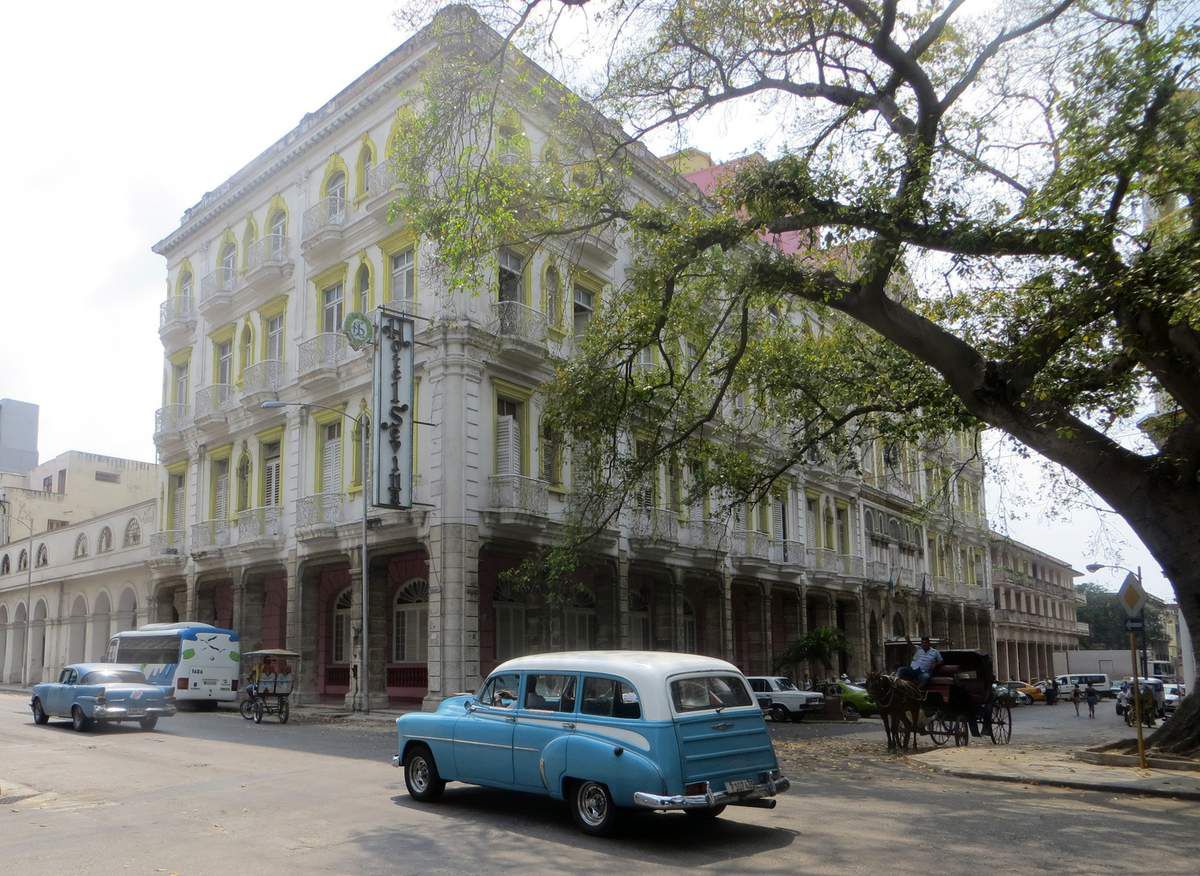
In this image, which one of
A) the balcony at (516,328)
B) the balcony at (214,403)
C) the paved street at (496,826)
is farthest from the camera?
the balcony at (214,403)

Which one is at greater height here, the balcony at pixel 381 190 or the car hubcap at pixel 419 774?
the balcony at pixel 381 190

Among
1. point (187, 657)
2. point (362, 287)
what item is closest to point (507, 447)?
point (362, 287)

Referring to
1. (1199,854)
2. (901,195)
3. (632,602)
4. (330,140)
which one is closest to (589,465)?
(901,195)

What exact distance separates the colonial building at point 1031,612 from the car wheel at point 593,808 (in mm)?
52714

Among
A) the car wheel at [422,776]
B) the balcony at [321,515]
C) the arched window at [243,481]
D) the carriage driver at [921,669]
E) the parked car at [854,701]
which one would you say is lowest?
the parked car at [854,701]

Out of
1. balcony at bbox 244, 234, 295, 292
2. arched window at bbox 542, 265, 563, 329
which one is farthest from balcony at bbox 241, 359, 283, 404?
arched window at bbox 542, 265, 563, 329

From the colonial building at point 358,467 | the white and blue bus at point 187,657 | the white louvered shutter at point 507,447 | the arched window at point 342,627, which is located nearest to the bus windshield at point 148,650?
the white and blue bus at point 187,657

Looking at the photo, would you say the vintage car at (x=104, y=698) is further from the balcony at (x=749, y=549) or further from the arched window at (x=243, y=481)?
the balcony at (x=749, y=549)

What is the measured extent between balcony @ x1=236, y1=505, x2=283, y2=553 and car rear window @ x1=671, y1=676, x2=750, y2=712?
2267 cm

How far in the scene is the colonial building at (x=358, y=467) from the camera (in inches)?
984

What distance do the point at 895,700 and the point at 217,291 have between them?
26083 millimetres

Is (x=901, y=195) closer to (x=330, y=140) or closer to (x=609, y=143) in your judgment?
(x=609, y=143)

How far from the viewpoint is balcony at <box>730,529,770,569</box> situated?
34888mm

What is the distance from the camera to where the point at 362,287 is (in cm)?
2870
